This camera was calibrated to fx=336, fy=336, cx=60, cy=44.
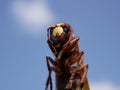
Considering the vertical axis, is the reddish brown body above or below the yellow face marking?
below

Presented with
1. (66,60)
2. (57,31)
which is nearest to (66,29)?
(57,31)

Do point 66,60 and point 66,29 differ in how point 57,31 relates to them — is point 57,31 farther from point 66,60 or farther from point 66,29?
point 66,60

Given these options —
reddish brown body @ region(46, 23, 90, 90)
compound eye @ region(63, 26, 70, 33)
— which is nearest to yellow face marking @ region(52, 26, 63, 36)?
reddish brown body @ region(46, 23, 90, 90)

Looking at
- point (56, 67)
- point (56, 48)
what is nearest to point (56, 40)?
point (56, 48)

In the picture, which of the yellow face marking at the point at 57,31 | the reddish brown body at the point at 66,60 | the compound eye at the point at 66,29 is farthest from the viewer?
the compound eye at the point at 66,29

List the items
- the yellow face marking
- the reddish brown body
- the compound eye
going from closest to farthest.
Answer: the reddish brown body, the yellow face marking, the compound eye

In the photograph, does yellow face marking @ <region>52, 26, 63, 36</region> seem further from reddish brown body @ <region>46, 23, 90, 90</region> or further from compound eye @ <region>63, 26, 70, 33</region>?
compound eye @ <region>63, 26, 70, 33</region>

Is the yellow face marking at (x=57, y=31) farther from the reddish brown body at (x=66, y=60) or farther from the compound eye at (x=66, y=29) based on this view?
the compound eye at (x=66, y=29)

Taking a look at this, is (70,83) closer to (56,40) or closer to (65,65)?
(65,65)

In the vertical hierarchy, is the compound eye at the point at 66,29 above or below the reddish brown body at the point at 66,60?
above

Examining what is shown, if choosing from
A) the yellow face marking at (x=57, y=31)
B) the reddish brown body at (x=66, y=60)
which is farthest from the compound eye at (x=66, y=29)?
the yellow face marking at (x=57, y=31)
